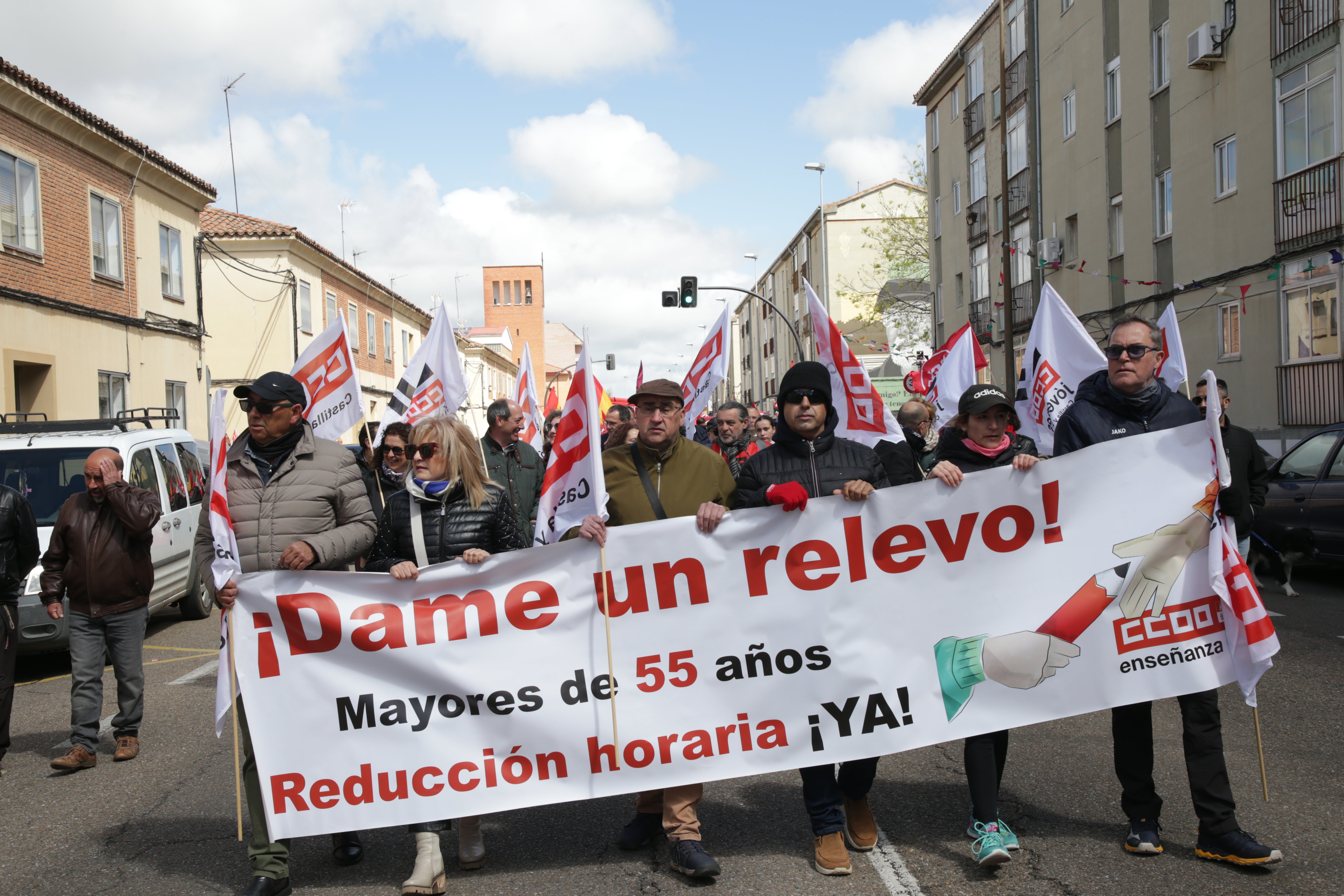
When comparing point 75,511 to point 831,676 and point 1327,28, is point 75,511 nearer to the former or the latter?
point 831,676

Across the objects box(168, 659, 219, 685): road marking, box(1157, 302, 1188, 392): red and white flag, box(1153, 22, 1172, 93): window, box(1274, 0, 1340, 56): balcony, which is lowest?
box(168, 659, 219, 685): road marking

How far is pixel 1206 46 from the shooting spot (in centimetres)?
1969

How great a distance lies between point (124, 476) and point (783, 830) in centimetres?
759

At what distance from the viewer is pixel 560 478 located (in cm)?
479

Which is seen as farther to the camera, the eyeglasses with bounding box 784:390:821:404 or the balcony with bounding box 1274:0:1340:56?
the balcony with bounding box 1274:0:1340:56

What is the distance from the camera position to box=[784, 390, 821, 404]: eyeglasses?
4465mm

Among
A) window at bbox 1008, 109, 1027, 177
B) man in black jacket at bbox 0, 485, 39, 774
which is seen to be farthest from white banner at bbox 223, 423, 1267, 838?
window at bbox 1008, 109, 1027, 177

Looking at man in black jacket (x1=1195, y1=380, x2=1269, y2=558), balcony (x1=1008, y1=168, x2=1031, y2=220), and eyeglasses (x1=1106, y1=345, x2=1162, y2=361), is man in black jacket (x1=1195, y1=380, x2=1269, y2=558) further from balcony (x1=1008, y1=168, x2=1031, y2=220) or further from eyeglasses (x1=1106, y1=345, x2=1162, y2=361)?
balcony (x1=1008, y1=168, x2=1031, y2=220)

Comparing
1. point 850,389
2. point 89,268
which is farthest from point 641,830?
point 89,268

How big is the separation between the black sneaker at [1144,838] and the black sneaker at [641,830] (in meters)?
1.90

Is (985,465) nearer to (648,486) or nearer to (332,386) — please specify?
(648,486)

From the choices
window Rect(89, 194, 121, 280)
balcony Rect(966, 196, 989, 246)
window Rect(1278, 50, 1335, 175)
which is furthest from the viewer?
balcony Rect(966, 196, 989, 246)

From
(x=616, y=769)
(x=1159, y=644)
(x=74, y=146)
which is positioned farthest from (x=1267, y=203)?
(x=74, y=146)

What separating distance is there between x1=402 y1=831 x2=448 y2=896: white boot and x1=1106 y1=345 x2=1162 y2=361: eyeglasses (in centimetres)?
335
